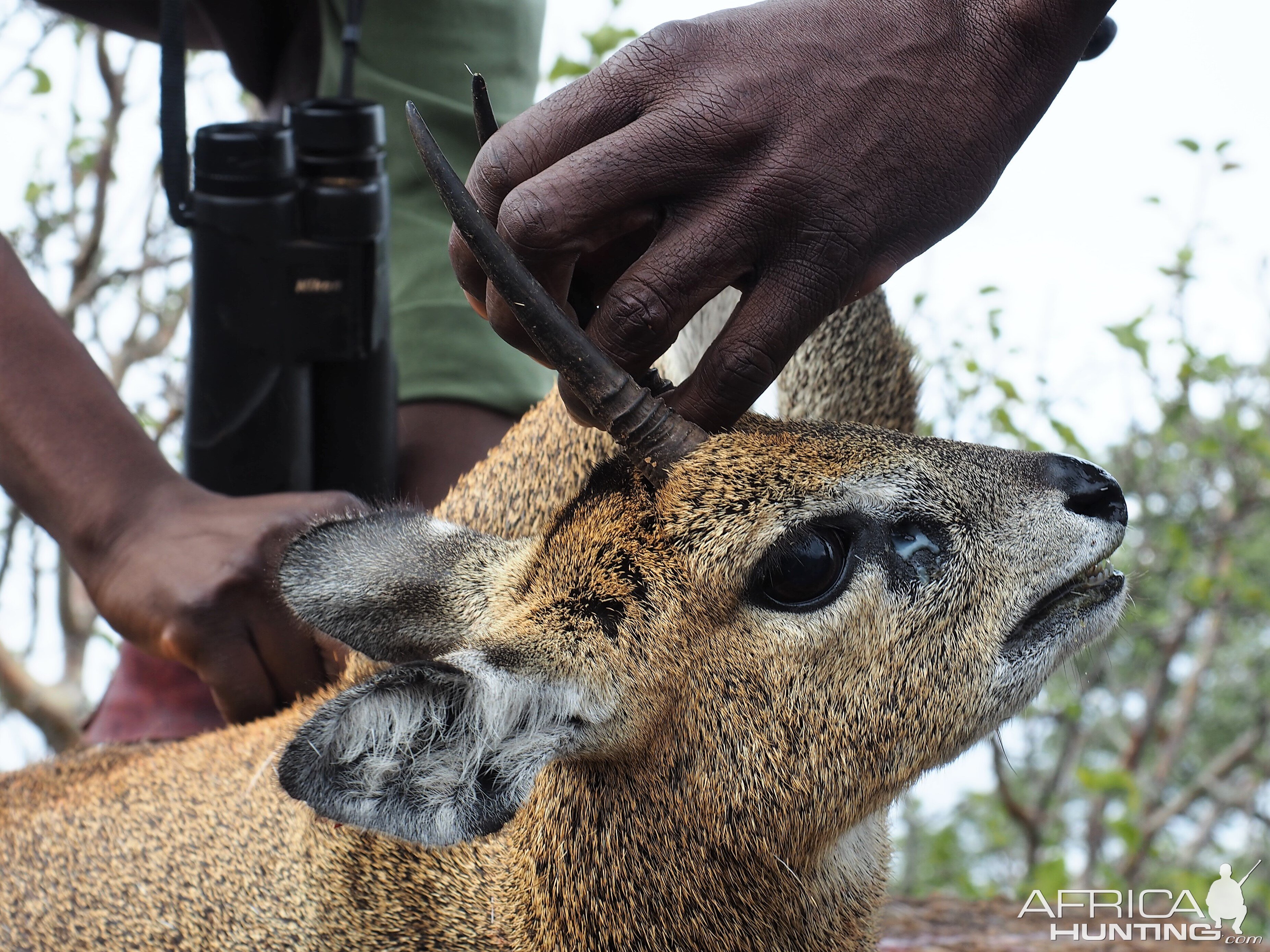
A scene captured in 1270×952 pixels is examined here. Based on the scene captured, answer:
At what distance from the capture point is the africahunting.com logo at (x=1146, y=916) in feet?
13.9

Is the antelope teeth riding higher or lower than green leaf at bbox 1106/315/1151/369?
higher

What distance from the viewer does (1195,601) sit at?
19.3 ft

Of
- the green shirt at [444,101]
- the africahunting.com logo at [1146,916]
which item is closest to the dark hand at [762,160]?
the green shirt at [444,101]

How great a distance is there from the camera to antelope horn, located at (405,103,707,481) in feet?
5.97

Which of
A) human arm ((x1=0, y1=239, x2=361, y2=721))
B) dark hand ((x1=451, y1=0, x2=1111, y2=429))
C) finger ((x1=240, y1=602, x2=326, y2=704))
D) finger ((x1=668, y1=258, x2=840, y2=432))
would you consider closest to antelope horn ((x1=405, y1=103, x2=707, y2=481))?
dark hand ((x1=451, y1=0, x2=1111, y2=429))

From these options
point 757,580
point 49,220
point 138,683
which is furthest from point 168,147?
point 49,220

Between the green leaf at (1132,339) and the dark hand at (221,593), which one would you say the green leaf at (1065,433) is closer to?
the green leaf at (1132,339)

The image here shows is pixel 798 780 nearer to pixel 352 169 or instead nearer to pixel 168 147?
pixel 352 169

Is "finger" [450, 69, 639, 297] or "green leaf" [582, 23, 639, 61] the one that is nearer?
"finger" [450, 69, 639, 297]

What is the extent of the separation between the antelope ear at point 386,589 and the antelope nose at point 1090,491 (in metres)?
1.05

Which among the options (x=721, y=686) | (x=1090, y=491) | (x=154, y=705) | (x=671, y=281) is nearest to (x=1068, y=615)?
(x=1090, y=491)

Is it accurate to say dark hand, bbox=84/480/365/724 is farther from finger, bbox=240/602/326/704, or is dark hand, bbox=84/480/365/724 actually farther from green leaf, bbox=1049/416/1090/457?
green leaf, bbox=1049/416/1090/457

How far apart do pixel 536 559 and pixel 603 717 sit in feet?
1.10

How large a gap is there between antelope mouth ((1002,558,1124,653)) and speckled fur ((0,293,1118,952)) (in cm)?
2
